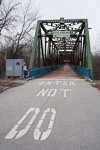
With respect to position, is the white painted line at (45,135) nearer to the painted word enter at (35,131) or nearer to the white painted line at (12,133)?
the painted word enter at (35,131)

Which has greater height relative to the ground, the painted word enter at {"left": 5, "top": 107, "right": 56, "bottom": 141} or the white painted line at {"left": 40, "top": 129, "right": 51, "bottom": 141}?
the painted word enter at {"left": 5, "top": 107, "right": 56, "bottom": 141}

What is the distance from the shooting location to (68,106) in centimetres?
630

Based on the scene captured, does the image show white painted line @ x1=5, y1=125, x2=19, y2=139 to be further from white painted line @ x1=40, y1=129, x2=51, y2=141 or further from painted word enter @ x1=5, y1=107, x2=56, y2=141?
white painted line @ x1=40, y1=129, x2=51, y2=141

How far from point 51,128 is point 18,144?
104 cm

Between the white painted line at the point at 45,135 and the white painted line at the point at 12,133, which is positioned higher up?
the white painted line at the point at 12,133

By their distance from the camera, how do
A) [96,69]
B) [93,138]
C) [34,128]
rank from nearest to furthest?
[93,138] < [34,128] < [96,69]

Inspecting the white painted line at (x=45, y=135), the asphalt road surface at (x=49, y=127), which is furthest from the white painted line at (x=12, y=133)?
the white painted line at (x=45, y=135)

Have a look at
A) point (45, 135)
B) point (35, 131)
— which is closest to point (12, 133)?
point (35, 131)

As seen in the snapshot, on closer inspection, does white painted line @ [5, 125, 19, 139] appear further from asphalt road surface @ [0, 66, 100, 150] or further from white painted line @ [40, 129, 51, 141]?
white painted line @ [40, 129, 51, 141]

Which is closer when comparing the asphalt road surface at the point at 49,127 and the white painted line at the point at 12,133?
the asphalt road surface at the point at 49,127

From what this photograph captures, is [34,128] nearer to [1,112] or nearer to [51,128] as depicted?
[51,128]

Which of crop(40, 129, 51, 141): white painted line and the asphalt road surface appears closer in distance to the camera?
the asphalt road surface

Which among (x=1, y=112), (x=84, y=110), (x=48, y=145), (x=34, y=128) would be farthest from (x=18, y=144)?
(x=84, y=110)

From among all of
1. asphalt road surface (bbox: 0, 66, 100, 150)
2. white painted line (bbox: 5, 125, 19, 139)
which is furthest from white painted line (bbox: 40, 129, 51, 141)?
white painted line (bbox: 5, 125, 19, 139)
